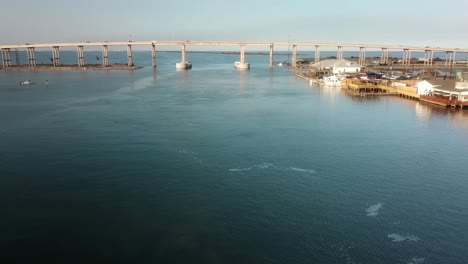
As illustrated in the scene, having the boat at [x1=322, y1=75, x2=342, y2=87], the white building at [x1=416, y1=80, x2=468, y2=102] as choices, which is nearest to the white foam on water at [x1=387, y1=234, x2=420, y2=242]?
the white building at [x1=416, y1=80, x2=468, y2=102]

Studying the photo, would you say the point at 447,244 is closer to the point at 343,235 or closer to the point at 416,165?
the point at 343,235

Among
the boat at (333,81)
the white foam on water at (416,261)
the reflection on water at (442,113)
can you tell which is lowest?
the white foam on water at (416,261)

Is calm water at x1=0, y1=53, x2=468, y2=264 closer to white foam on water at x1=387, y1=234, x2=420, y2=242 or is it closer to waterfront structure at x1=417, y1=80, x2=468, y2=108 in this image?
white foam on water at x1=387, y1=234, x2=420, y2=242

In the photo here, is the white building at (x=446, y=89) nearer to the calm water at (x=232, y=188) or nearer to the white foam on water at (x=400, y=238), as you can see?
the calm water at (x=232, y=188)

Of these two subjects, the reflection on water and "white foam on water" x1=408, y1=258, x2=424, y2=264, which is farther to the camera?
the reflection on water

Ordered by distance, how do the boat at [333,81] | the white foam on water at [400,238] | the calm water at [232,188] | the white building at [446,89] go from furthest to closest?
the boat at [333,81]
the white building at [446,89]
the white foam on water at [400,238]
the calm water at [232,188]

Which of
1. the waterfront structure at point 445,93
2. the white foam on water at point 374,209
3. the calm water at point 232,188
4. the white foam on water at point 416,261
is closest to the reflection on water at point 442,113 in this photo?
the calm water at point 232,188

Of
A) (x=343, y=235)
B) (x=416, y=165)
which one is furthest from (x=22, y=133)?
(x=416, y=165)
